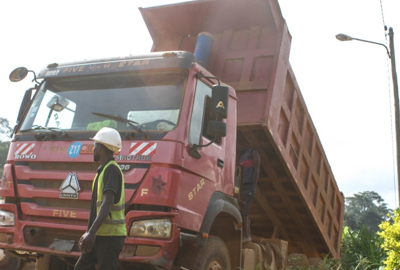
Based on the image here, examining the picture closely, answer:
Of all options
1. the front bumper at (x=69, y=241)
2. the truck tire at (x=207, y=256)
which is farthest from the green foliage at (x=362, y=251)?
the front bumper at (x=69, y=241)

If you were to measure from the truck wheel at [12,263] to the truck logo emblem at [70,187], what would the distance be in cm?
144

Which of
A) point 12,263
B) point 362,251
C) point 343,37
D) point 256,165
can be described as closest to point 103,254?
point 12,263

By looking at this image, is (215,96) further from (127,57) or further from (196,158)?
(127,57)

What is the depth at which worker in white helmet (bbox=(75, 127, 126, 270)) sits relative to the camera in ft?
9.02

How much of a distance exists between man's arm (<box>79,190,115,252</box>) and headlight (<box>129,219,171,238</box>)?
56 centimetres

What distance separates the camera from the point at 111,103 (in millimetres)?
Answer: 3842

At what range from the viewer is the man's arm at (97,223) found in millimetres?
2607

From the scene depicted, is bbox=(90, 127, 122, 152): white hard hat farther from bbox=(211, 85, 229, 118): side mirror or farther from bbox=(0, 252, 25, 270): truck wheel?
bbox=(0, 252, 25, 270): truck wheel

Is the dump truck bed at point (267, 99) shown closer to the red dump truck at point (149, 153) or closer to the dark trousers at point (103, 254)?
the red dump truck at point (149, 153)

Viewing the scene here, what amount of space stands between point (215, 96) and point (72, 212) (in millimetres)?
1499

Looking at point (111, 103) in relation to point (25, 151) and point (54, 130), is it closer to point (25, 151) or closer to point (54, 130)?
point (54, 130)

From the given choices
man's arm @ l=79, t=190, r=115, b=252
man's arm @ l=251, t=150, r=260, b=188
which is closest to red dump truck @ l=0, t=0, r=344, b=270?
man's arm @ l=251, t=150, r=260, b=188

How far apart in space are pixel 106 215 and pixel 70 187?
93cm

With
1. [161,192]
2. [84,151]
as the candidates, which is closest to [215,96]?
[161,192]
